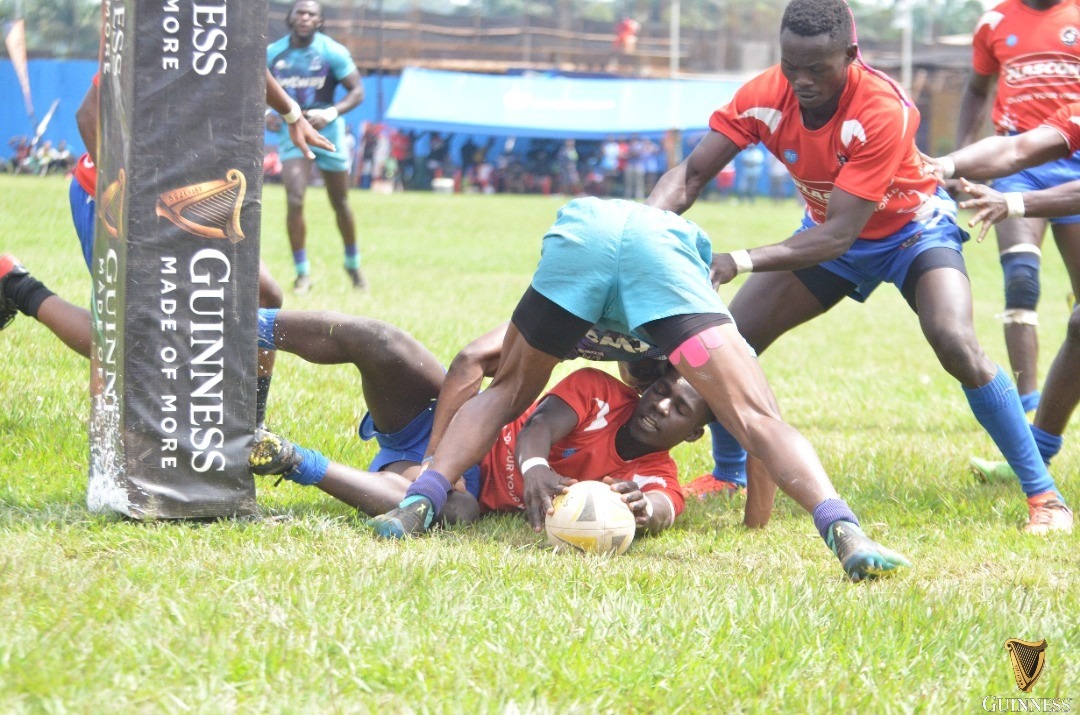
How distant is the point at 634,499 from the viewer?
14.5ft

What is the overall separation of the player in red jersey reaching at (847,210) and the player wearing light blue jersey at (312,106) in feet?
20.3

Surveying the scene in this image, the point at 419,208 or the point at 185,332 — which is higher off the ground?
the point at 185,332

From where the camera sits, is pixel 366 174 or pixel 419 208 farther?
pixel 366 174

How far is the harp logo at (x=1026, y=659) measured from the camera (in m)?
3.00

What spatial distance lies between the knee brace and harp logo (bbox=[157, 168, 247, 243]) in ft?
14.4

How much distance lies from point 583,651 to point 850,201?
8.08 ft

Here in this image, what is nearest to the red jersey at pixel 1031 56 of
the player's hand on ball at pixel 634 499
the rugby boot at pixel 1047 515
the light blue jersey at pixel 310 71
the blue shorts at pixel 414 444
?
the rugby boot at pixel 1047 515

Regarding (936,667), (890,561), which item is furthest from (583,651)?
(890,561)

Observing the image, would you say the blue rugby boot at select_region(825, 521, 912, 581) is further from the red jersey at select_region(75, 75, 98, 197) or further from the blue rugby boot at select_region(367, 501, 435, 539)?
the red jersey at select_region(75, 75, 98, 197)

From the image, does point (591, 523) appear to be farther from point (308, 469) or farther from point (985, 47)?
point (985, 47)

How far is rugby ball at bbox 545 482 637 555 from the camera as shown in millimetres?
4184

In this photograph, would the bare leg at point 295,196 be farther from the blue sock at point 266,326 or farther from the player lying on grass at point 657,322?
the player lying on grass at point 657,322

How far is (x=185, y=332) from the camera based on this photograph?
3.92 metres

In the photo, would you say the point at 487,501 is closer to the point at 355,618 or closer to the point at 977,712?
the point at 355,618
